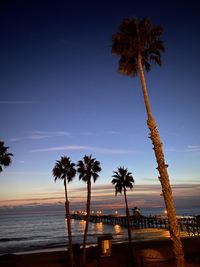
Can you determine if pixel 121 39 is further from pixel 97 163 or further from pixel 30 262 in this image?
pixel 30 262

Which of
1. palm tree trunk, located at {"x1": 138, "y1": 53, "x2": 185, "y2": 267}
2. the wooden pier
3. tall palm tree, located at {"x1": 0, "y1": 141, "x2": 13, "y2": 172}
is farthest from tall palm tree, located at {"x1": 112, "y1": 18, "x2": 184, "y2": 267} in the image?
the wooden pier

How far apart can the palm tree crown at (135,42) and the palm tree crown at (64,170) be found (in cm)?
1996

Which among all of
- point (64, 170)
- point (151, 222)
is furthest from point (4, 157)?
point (151, 222)

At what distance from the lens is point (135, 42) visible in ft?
56.5

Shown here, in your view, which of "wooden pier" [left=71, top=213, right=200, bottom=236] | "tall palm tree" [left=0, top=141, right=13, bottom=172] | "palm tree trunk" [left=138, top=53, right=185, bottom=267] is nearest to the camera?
"palm tree trunk" [left=138, top=53, right=185, bottom=267]

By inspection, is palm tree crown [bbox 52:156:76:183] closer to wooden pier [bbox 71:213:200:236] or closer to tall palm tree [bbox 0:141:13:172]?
tall palm tree [bbox 0:141:13:172]

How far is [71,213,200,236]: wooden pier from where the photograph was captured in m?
67.1

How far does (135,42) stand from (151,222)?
89.5 m

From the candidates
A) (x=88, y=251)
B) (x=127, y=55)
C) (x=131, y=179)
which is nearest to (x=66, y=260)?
(x=88, y=251)

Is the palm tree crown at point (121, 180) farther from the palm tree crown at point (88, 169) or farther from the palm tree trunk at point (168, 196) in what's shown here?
the palm tree trunk at point (168, 196)

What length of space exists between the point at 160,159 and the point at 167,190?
1.58 metres

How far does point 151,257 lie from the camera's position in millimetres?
29859

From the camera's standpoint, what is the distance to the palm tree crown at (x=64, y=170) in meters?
35.8

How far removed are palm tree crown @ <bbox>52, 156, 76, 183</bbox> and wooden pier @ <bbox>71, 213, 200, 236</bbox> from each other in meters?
34.5
